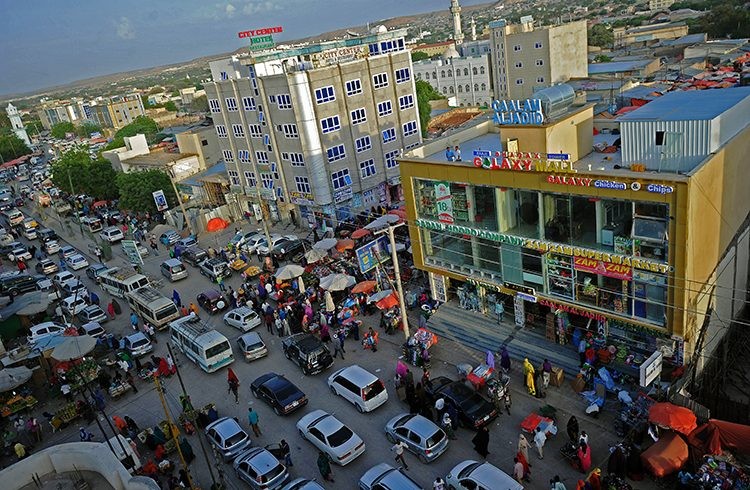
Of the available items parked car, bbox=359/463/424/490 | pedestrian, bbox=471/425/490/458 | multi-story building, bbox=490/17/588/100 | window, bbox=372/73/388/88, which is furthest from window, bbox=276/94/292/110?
multi-story building, bbox=490/17/588/100

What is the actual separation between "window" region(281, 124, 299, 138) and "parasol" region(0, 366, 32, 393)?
932 inches

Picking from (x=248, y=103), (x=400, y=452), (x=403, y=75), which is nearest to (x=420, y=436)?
(x=400, y=452)

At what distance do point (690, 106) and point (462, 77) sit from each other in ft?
254

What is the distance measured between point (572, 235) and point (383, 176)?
1098 inches

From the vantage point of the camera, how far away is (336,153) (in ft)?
140

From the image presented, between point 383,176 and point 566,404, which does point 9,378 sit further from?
point 383,176

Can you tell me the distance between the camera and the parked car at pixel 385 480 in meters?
15.6

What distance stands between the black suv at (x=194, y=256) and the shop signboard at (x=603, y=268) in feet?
94.4

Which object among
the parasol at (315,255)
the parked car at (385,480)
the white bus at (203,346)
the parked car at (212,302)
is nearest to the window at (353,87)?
the parasol at (315,255)

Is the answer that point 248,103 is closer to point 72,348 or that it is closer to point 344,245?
point 344,245

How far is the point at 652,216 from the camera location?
17656 millimetres

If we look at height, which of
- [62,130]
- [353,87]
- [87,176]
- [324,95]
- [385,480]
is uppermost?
[353,87]

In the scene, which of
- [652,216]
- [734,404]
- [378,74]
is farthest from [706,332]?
[378,74]

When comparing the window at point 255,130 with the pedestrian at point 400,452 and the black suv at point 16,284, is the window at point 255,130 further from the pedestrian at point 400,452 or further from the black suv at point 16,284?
the pedestrian at point 400,452
